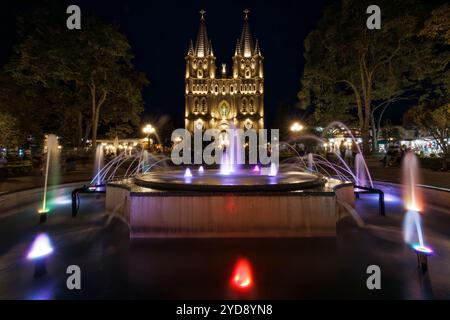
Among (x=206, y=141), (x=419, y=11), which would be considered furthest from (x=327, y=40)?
(x=206, y=141)

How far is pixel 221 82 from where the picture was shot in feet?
301

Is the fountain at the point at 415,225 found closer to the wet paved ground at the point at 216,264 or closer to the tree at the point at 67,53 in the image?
the wet paved ground at the point at 216,264

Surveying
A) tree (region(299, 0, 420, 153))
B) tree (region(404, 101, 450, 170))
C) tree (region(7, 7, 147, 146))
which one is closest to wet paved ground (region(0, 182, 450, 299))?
tree (region(404, 101, 450, 170))

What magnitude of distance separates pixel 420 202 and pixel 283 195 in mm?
6606

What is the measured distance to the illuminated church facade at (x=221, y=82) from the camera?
88625 millimetres

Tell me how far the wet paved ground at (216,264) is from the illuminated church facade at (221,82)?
82192mm

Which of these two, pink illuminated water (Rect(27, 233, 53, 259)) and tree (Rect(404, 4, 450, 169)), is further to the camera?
tree (Rect(404, 4, 450, 169))

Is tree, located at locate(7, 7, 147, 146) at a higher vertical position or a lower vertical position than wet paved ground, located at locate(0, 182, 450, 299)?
higher

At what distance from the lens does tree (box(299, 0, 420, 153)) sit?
22.7 metres

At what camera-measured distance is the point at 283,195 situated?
6.21 meters

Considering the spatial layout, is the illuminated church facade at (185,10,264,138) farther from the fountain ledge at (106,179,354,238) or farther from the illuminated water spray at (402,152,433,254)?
the fountain ledge at (106,179,354,238)

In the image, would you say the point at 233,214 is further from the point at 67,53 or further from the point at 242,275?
the point at 67,53

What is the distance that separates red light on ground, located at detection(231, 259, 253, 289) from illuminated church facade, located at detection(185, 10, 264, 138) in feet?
275

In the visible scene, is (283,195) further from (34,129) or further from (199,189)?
(34,129)
